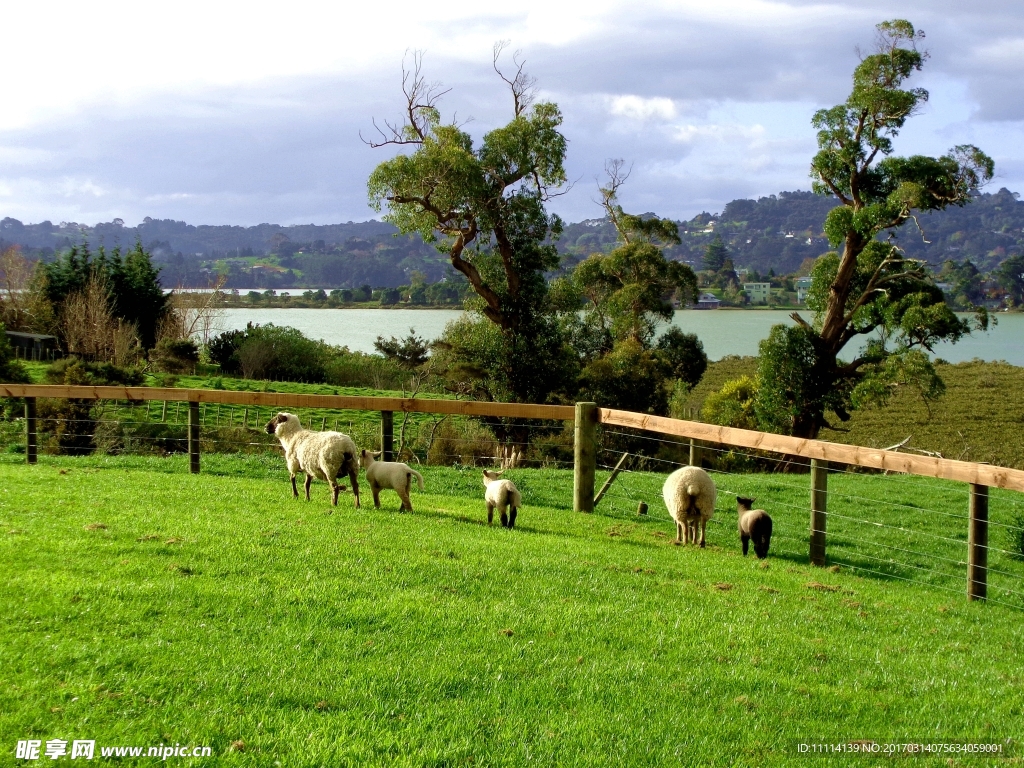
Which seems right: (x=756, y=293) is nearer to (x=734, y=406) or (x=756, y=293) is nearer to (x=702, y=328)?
(x=702, y=328)

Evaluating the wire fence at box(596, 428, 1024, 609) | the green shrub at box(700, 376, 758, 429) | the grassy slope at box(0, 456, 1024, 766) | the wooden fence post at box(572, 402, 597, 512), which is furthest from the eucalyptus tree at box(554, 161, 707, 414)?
the grassy slope at box(0, 456, 1024, 766)

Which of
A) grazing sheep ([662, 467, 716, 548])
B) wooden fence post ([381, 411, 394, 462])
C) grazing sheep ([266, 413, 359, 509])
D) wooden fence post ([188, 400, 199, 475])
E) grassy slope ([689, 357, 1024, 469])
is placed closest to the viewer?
grazing sheep ([662, 467, 716, 548])

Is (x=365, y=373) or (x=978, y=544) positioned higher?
(x=978, y=544)

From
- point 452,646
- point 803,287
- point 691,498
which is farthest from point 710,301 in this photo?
point 452,646

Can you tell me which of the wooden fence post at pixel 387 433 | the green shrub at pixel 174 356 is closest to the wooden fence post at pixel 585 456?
the wooden fence post at pixel 387 433

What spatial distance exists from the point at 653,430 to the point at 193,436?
7.14 metres

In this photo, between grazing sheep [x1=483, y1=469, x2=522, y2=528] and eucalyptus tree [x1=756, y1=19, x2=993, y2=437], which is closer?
grazing sheep [x1=483, y1=469, x2=522, y2=528]

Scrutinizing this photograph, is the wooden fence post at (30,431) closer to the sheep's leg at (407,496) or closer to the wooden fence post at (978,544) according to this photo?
the sheep's leg at (407,496)

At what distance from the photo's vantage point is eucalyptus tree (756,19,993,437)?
28.8m

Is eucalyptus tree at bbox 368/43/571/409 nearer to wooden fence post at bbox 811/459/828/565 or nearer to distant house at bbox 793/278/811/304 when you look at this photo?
distant house at bbox 793/278/811/304

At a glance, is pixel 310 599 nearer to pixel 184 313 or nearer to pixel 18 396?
pixel 18 396

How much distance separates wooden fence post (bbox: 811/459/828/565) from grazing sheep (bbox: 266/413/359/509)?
527cm

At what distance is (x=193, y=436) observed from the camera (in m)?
13.7

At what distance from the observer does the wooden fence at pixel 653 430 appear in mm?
8414
